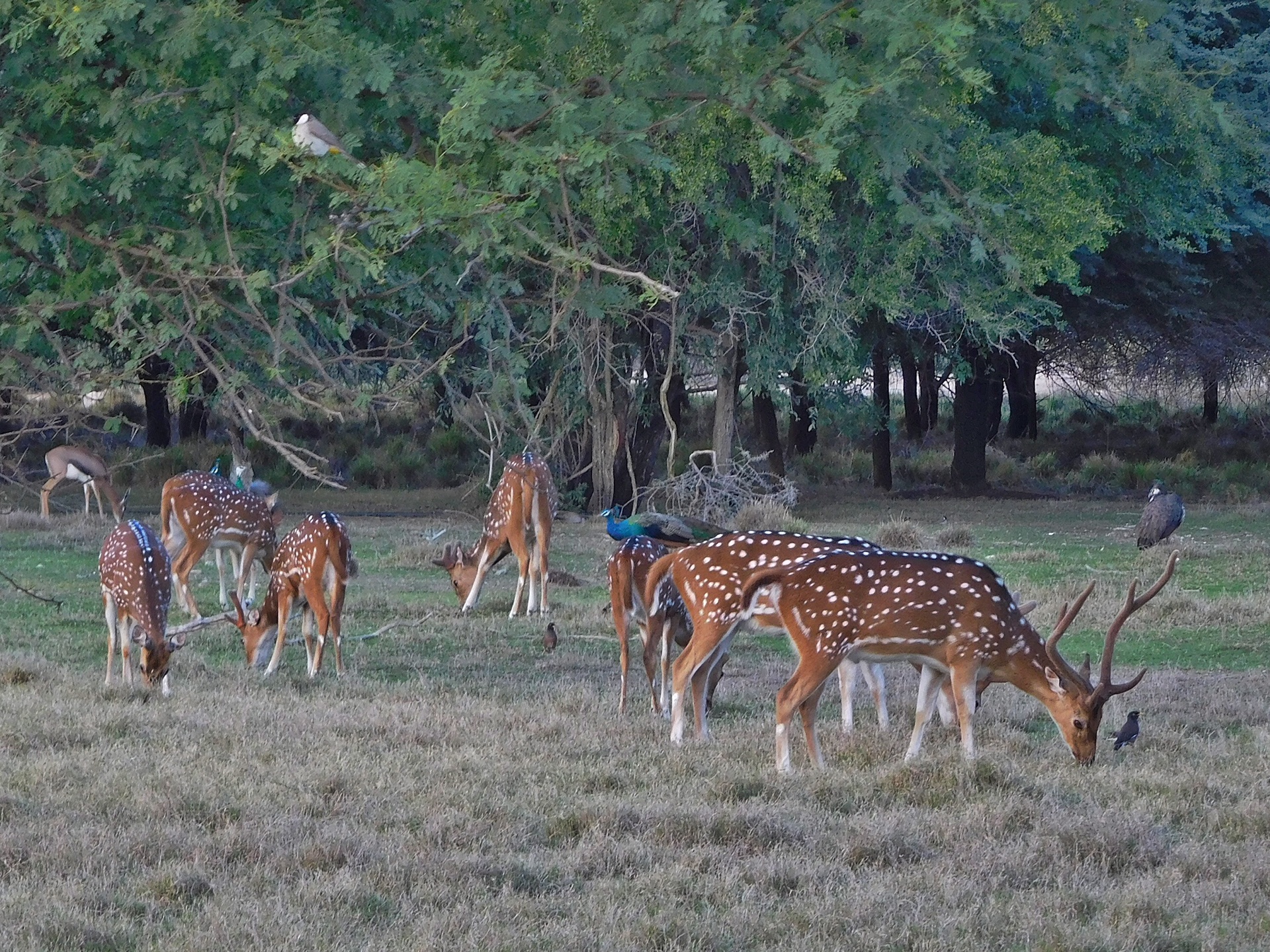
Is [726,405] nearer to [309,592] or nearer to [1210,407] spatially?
[309,592]

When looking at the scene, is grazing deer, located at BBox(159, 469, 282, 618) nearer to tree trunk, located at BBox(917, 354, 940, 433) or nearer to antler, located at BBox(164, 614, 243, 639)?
antler, located at BBox(164, 614, 243, 639)

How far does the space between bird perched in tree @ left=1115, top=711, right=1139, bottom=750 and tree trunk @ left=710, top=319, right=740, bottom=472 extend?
13911 millimetres

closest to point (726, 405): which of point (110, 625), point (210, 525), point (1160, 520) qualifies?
point (1160, 520)

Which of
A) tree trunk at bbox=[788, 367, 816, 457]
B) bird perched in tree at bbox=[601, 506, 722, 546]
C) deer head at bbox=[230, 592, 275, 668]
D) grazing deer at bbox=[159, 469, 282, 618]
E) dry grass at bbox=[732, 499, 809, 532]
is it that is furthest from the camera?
tree trunk at bbox=[788, 367, 816, 457]

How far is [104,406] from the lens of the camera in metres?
7.49

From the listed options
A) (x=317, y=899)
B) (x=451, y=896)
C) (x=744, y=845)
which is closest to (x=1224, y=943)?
(x=744, y=845)

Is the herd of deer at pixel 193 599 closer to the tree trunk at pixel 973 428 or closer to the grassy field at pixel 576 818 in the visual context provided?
the grassy field at pixel 576 818

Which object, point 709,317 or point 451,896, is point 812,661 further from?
point 709,317

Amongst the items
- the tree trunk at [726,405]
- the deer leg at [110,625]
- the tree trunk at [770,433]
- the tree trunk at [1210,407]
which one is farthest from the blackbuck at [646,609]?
the tree trunk at [1210,407]

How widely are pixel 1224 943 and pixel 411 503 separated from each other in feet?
76.5

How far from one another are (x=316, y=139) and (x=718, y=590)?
139 inches

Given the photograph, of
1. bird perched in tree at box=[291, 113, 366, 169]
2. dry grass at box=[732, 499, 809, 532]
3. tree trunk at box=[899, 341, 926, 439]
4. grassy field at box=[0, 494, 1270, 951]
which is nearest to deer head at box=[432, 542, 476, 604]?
grassy field at box=[0, 494, 1270, 951]

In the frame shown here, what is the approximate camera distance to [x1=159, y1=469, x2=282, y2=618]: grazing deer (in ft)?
48.3

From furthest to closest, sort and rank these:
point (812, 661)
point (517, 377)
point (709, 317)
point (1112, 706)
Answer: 1. point (709, 317)
2. point (1112, 706)
3. point (812, 661)
4. point (517, 377)
